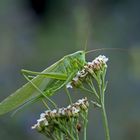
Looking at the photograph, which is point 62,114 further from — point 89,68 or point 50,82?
point 50,82

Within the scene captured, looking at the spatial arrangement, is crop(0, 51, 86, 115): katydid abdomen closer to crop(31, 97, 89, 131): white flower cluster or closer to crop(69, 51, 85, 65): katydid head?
crop(69, 51, 85, 65): katydid head

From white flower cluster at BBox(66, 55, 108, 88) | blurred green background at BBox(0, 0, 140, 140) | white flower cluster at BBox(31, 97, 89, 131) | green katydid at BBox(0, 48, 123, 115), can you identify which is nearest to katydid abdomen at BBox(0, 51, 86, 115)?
green katydid at BBox(0, 48, 123, 115)

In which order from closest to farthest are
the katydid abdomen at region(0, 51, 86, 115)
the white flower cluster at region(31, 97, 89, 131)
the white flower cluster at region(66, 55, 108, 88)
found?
the white flower cluster at region(31, 97, 89, 131) < the white flower cluster at region(66, 55, 108, 88) < the katydid abdomen at region(0, 51, 86, 115)

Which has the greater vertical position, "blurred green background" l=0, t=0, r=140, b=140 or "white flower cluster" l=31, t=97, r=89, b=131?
"blurred green background" l=0, t=0, r=140, b=140

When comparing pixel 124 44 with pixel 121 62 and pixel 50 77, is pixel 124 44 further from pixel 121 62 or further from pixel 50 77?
pixel 50 77

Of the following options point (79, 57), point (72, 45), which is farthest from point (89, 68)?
point (72, 45)

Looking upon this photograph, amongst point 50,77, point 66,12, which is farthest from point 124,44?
point 50,77

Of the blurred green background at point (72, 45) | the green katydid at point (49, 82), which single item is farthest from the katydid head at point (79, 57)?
the blurred green background at point (72, 45)

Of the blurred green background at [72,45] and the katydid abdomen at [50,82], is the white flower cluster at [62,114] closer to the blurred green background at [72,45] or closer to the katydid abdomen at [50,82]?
the katydid abdomen at [50,82]
